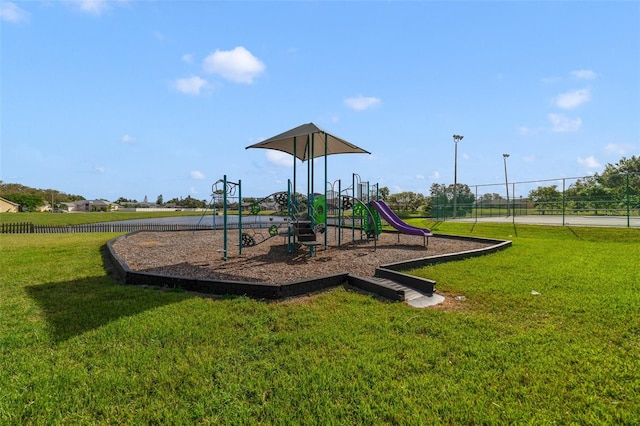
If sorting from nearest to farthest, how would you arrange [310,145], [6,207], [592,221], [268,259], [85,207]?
1. [268,259]
2. [310,145]
3. [592,221]
4. [6,207]
5. [85,207]

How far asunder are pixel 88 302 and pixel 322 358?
3.70m

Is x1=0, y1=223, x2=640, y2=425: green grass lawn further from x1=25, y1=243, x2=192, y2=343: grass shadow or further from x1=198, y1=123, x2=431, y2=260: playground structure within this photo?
x1=198, y1=123, x2=431, y2=260: playground structure

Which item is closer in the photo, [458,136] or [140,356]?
[140,356]

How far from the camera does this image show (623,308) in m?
4.04

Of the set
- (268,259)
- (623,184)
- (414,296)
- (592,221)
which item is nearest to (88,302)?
(268,259)

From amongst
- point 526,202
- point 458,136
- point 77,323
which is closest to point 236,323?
point 77,323

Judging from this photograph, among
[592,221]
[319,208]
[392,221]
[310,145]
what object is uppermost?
[310,145]

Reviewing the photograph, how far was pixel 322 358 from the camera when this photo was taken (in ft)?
9.43

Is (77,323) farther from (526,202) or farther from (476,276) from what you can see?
(526,202)

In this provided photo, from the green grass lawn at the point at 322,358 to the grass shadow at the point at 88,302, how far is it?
31 mm

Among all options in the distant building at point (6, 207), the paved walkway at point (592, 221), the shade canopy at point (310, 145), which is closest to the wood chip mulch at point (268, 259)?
the shade canopy at point (310, 145)

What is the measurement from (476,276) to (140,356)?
5547 mm

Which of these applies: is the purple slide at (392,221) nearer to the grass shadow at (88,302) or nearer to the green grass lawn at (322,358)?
the green grass lawn at (322,358)

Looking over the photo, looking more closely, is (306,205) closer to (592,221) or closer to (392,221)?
(392,221)
